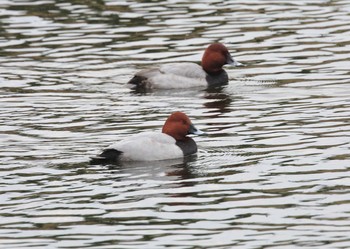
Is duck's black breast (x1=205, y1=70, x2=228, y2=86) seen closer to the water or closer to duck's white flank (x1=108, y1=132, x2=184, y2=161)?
the water

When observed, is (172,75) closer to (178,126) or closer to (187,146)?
(178,126)

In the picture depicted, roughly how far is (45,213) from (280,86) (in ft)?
26.3

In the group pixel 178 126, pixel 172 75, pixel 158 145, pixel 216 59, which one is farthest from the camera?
pixel 216 59

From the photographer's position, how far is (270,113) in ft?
59.8

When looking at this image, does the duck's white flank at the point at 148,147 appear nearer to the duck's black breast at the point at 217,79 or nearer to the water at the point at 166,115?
the water at the point at 166,115

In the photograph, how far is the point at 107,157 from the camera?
50.3 ft

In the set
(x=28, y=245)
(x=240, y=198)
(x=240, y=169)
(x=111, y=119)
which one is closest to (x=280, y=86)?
(x=111, y=119)

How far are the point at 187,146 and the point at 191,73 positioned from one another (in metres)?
5.48

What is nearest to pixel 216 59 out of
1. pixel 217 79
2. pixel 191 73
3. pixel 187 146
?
pixel 217 79

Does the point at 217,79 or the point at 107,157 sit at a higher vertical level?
the point at 107,157

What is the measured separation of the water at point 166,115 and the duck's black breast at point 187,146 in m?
0.13

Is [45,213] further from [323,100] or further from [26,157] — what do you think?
[323,100]

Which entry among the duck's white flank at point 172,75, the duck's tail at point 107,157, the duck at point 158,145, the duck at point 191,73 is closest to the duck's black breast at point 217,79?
the duck at point 191,73

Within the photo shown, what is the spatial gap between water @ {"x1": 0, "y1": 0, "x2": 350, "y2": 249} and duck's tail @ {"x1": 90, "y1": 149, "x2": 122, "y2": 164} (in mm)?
207
